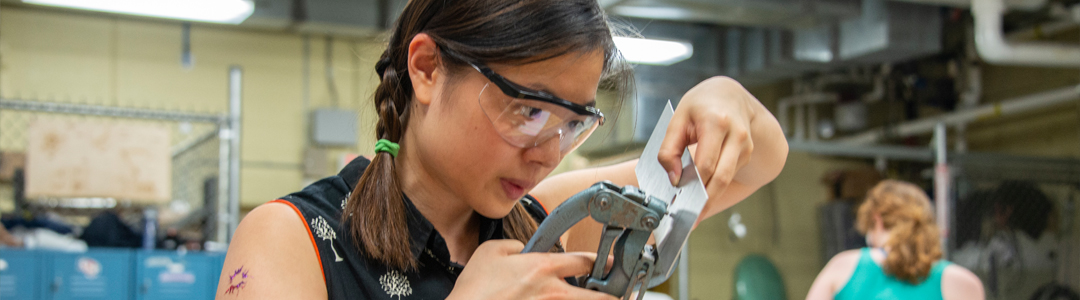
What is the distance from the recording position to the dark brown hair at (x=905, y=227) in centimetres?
346

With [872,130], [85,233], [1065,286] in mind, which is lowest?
[1065,286]

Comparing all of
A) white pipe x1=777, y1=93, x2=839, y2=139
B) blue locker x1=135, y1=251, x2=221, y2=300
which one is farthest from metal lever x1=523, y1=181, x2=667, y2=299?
white pipe x1=777, y1=93, x2=839, y2=139

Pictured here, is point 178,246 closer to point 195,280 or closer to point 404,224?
point 195,280

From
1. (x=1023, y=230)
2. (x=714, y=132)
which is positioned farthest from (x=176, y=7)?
(x=1023, y=230)

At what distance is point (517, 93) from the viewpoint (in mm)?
882

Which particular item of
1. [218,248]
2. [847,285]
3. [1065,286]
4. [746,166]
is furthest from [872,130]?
[746,166]

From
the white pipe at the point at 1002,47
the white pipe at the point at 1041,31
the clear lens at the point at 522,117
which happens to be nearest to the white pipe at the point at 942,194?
the white pipe at the point at 1002,47

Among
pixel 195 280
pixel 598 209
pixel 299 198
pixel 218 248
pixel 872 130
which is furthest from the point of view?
pixel 872 130

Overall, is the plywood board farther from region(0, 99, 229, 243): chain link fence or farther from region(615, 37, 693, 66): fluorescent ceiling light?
region(615, 37, 693, 66): fluorescent ceiling light

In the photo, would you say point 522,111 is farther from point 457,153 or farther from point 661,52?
point 661,52

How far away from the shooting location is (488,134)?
896 mm

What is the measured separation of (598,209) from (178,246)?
4235 millimetres

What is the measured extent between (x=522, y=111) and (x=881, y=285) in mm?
3020

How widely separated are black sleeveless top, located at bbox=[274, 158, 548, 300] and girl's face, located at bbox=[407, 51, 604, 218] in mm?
70
